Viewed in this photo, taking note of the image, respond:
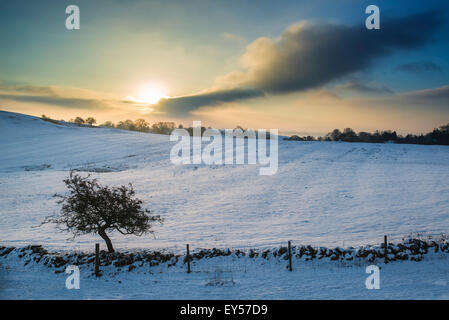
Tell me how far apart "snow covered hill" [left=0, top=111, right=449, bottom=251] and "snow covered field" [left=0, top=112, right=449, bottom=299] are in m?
0.14

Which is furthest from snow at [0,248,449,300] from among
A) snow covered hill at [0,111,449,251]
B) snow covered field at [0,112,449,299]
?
snow covered hill at [0,111,449,251]

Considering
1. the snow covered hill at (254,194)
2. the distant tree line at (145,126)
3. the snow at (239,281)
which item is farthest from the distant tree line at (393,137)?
the snow at (239,281)

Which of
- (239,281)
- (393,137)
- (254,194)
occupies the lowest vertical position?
(239,281)

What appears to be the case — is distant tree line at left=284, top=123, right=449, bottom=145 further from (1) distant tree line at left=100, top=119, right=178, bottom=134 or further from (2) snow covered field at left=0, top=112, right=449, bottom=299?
(1) distant tree line at left=100, top=119, right=178, bottom=134

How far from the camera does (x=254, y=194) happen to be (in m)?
30.9

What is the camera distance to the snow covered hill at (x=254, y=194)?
64.2 feet

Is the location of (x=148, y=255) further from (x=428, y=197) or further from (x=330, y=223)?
(x=428, y=197)

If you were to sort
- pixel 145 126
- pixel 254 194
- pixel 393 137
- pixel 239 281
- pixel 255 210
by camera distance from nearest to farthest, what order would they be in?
pixel 239 281 < pixel 255 210 < pixel 254 194 < pixel 393 137 < pixel 145 126

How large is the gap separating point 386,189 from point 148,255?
91.9 ft

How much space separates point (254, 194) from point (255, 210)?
15.8 feet

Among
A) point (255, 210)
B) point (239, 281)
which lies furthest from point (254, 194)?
point (239, 281)

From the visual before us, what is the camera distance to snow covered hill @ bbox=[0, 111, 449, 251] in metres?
19.6

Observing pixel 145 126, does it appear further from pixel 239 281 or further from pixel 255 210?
pixel 239 281

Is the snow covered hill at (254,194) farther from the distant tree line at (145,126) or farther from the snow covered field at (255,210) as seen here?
the distant tree line at (145,126)
